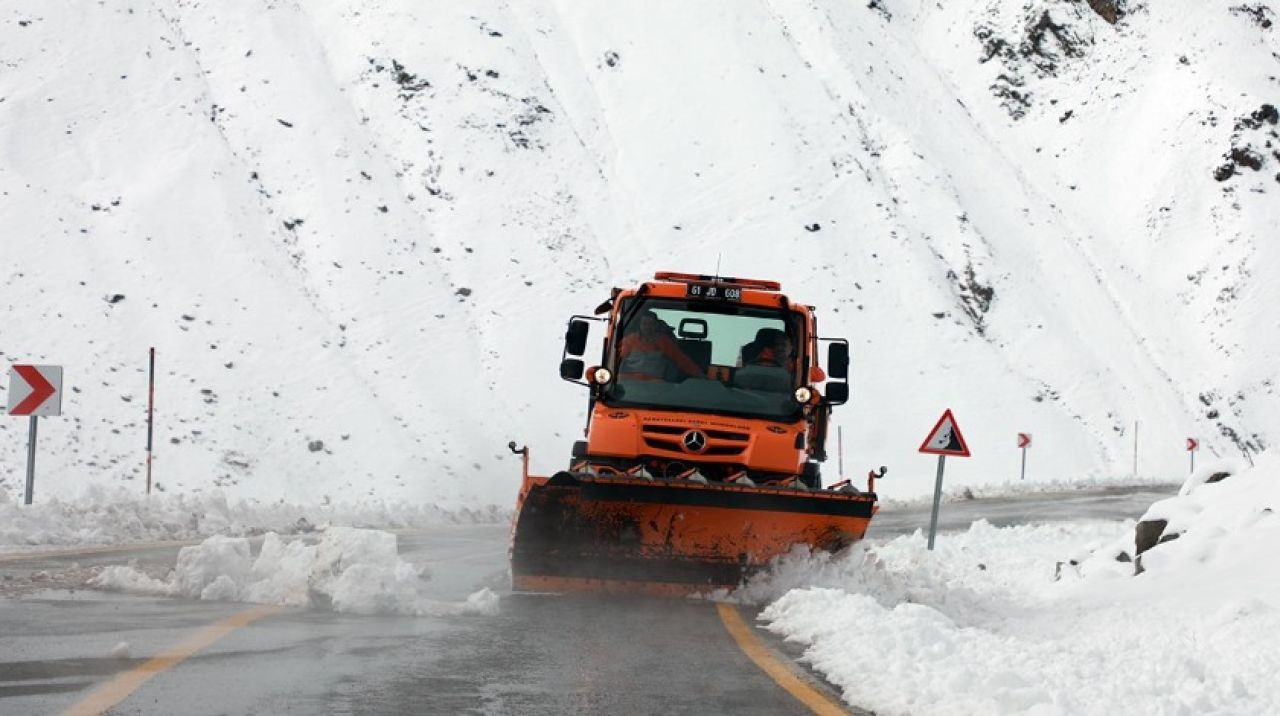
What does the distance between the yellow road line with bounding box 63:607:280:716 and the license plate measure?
4.76 meters

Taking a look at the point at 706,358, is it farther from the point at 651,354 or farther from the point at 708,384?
the point at 651,354

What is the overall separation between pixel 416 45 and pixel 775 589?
46346 mm

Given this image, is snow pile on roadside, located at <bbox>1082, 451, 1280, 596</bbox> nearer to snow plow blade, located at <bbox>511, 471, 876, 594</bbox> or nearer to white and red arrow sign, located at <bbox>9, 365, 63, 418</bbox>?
snow plow blade, located at <bbox>511, 471, 876, 594</bbox>

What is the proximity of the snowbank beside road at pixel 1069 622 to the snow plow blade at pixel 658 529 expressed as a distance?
226 mm

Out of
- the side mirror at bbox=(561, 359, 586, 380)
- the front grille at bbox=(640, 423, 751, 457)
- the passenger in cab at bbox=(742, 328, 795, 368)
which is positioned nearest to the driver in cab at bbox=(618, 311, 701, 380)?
the side mirror at bbox=(561, 359, 586, 380)

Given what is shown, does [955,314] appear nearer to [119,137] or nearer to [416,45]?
[416,45]

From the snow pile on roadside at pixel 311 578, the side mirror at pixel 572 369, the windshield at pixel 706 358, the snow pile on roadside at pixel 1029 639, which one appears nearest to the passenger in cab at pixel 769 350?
the windshield at pixel 706 358

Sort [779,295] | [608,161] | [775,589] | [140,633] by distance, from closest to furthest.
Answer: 1. [140,633]
2. [775,589]
3. [779,295]
4. [608,161]

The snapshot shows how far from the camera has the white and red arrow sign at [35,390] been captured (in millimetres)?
17891

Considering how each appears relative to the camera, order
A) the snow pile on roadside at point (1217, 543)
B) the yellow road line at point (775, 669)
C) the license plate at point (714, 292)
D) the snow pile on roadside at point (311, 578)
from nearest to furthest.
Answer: the yellow road line at point (775, 669)
the snow pile on roadside at point (311, 578)
the snow pile on roadside at point (1217, 543)
the license plate at point (714, 292)

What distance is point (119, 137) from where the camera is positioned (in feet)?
144

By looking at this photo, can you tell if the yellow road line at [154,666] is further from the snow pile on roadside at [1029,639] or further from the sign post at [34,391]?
the sign post at [34,391]

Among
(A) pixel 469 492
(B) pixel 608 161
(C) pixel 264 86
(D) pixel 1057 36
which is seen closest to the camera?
(A) pixel 469 492

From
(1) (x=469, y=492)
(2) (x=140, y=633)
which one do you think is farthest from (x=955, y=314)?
(2) (x=140, y=633)
